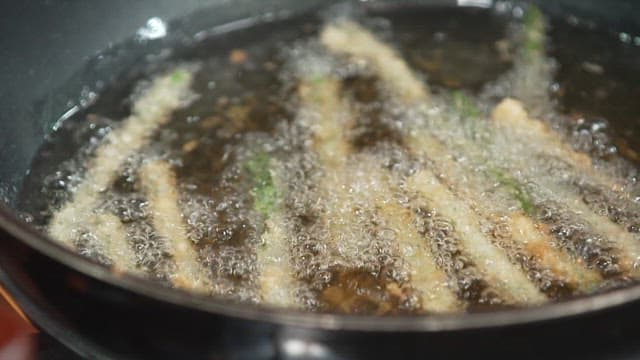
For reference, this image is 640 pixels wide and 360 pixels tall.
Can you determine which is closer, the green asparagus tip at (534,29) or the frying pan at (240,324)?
the frying pan at (240,324)

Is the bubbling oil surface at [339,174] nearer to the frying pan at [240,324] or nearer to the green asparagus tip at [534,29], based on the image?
the green asparagus tip at [534,29]

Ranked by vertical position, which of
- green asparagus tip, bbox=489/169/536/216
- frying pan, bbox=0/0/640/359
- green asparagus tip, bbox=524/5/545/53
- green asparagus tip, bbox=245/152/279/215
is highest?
frying pan, bbox=0/0/640/359

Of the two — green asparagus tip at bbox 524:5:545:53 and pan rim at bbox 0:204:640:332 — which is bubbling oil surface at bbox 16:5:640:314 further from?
pan rim at bbox 0:204:640:332

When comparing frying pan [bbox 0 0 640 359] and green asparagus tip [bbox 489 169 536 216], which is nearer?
frying pan [bbox 0 0 640 359]

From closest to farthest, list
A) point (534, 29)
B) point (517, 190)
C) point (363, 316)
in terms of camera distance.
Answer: point (363, 316) < point (517, 190) < point (534, 29)

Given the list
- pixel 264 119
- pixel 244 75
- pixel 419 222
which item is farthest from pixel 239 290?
pixel 244 75

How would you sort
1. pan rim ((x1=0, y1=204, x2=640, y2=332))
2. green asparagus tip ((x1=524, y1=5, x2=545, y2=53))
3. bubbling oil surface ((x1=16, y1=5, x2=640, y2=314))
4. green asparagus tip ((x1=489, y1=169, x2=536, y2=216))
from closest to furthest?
pan rim ((x1=0, y1=204, x2=640, y2=332)) → bubbling oil surface ((x1=16, y1=5, x2=640, y2=314)) → green asparagus tip ((x1=489, y1=169, x2=536, y2=216)) → green asparagus tip ((x1=524, y1=5, x2=545, y2=53))

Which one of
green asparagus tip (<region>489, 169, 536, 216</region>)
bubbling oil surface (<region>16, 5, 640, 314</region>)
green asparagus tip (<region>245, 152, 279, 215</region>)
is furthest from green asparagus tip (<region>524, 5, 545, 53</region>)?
green asparagus tip (<region>245, 152, 279, 215</region>)

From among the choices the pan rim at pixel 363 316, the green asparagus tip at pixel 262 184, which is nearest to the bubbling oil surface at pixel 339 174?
the green asparagus tip at pixel 262 184

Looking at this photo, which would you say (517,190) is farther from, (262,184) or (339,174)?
(262,184)

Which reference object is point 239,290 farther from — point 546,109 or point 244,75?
point 546,109

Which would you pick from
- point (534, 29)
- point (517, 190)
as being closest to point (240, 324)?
point (517, 190)
